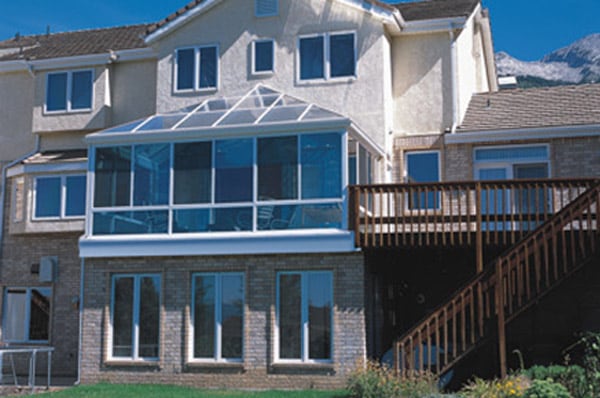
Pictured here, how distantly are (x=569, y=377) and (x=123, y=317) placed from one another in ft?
33.8

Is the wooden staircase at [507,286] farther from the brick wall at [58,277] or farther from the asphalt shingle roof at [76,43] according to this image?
the asphalt shingle roof at [76,43]

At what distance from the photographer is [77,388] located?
60.1 ft

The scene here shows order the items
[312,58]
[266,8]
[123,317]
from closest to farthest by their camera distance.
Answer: [123,317], [312,58], [266,8]

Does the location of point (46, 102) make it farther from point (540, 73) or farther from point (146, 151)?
point (540, 73)

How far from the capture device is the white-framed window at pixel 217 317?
18.7 metres

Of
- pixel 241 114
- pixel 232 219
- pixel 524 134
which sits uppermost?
pixel 241 114

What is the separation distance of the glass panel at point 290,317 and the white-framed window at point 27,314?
9.00m

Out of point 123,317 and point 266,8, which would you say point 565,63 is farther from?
point 123,317

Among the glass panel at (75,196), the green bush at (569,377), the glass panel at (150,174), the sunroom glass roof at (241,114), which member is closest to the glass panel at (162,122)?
the sunroom glass roof at (241,114)

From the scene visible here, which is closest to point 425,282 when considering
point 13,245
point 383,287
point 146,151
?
point 383,287

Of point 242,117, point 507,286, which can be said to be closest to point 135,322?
point 242,117

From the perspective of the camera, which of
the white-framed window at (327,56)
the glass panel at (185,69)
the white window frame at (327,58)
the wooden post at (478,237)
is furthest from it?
the glass panel at (185,69)

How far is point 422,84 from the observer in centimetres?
2214

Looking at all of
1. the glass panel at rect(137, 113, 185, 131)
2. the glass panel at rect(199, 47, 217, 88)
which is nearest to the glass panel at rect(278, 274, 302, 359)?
the glass panel at rect(137, 113, 185, 131)
